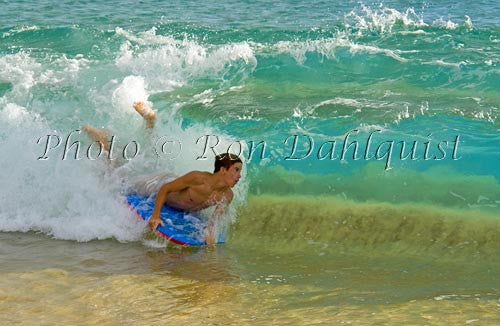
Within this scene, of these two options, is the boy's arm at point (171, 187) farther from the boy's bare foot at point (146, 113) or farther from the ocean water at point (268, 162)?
the boy's bare foot at point (146, 113)

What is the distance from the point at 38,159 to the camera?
842 cm

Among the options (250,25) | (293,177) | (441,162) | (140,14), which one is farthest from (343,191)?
(140,14)

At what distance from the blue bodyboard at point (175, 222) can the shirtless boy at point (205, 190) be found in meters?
0.06

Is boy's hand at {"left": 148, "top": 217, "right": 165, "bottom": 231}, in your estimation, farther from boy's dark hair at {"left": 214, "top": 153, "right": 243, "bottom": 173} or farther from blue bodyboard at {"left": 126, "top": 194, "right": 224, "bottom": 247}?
boy's dark hair at {"left": 214, "top": 153, "right": 243, "bottom": 173}

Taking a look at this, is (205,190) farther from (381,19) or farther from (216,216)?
(381,19)

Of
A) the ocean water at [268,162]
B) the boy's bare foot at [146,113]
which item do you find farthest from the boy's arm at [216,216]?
the boy's bare foot at [146,113]

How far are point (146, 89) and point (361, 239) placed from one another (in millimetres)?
5164

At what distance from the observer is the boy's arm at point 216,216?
7.00 metres

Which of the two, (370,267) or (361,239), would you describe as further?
(361,239)

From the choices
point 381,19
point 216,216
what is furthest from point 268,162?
point 381,19

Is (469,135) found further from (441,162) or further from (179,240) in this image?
(179,240)

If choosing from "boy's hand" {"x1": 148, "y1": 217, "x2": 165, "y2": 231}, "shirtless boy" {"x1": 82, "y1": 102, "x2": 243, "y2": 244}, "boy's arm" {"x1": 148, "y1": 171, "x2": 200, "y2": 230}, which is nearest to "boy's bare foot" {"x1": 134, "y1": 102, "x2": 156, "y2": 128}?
"shirtless boy" {"x1": 82, "y1": 102, "x2": 243, "y2": 244}

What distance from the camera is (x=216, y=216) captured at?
7156 mm

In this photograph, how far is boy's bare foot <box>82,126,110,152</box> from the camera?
28.0ft
